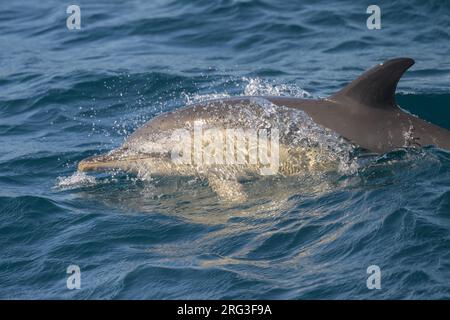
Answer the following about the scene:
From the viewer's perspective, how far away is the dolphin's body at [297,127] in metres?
10.0

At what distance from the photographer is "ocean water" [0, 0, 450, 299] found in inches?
320

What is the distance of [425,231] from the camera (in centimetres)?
830

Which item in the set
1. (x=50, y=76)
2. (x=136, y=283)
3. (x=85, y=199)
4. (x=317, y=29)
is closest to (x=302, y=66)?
(x=317, y=29)

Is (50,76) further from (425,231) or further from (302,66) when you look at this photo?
(425,231)

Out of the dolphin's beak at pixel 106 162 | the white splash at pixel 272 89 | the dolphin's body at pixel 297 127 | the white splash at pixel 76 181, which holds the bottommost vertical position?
the white splash at pixel 76 181

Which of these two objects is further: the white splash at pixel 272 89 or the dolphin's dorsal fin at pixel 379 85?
the white splash at pixel 272 89

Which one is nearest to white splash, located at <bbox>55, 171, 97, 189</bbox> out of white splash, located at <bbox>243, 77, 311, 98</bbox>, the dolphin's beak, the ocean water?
the ocean water

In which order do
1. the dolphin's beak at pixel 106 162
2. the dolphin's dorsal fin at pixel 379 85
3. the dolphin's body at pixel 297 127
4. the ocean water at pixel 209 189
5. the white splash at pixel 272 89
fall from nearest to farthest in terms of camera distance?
1. the ocean water at pixel 209 189
2. the dolphin's dorsal fin at pixel 379 85
3. the dolphin's body at pixel 297 127
4. the dolphin's beak at pixel 106 162
5. the white splash at pixel 272 89

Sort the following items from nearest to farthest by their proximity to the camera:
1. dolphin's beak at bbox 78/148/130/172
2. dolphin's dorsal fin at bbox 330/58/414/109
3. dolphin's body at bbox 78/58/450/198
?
dolphin's dorsal fin at bbox 330/58/414/109 < dolphin's body at bbox 78/58/450/198 < dolphin's beak at bbox 78/148/130/172

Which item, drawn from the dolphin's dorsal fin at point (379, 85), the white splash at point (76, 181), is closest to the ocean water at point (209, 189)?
the white splash at point (76, 181)

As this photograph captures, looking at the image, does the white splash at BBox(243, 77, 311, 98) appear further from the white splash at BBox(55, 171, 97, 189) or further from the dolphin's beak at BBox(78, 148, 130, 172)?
the white splash at BBox(55, 171, 97, 189)

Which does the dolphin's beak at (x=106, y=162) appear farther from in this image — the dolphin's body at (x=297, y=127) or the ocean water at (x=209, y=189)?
the ocean water at (x=209, y=189)

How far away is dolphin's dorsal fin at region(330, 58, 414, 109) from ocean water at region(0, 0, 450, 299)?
71 cm
